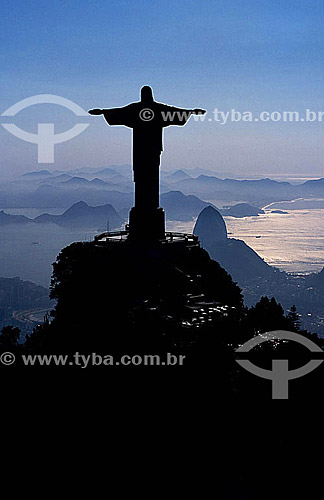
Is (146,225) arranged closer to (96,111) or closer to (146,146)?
(146,146)

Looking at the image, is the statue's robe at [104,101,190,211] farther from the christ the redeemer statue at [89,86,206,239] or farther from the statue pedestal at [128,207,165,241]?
the statue pedestal at [128,207,165,241]

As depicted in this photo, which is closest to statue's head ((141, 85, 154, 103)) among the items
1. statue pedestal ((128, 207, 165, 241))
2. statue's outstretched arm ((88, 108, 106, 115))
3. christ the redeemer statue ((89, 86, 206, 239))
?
christ the redeemer statue ((89, 86, 206, 239))

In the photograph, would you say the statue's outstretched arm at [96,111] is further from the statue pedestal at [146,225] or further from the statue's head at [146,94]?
the statue pedestal at [146,225]

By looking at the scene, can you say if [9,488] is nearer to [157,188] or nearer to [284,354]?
[284,354]

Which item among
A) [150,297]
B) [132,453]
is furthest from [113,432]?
[150,297]

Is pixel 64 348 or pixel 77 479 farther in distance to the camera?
pixel 64 348

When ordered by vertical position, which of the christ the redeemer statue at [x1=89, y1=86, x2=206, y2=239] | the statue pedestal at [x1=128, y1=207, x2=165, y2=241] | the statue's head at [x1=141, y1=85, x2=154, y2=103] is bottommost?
the statue pedestal at [x1=128, y1=207, x2=165, y2=241]

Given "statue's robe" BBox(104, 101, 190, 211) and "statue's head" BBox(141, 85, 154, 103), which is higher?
"statue's head" BBox(141, 85, 154, 103)
